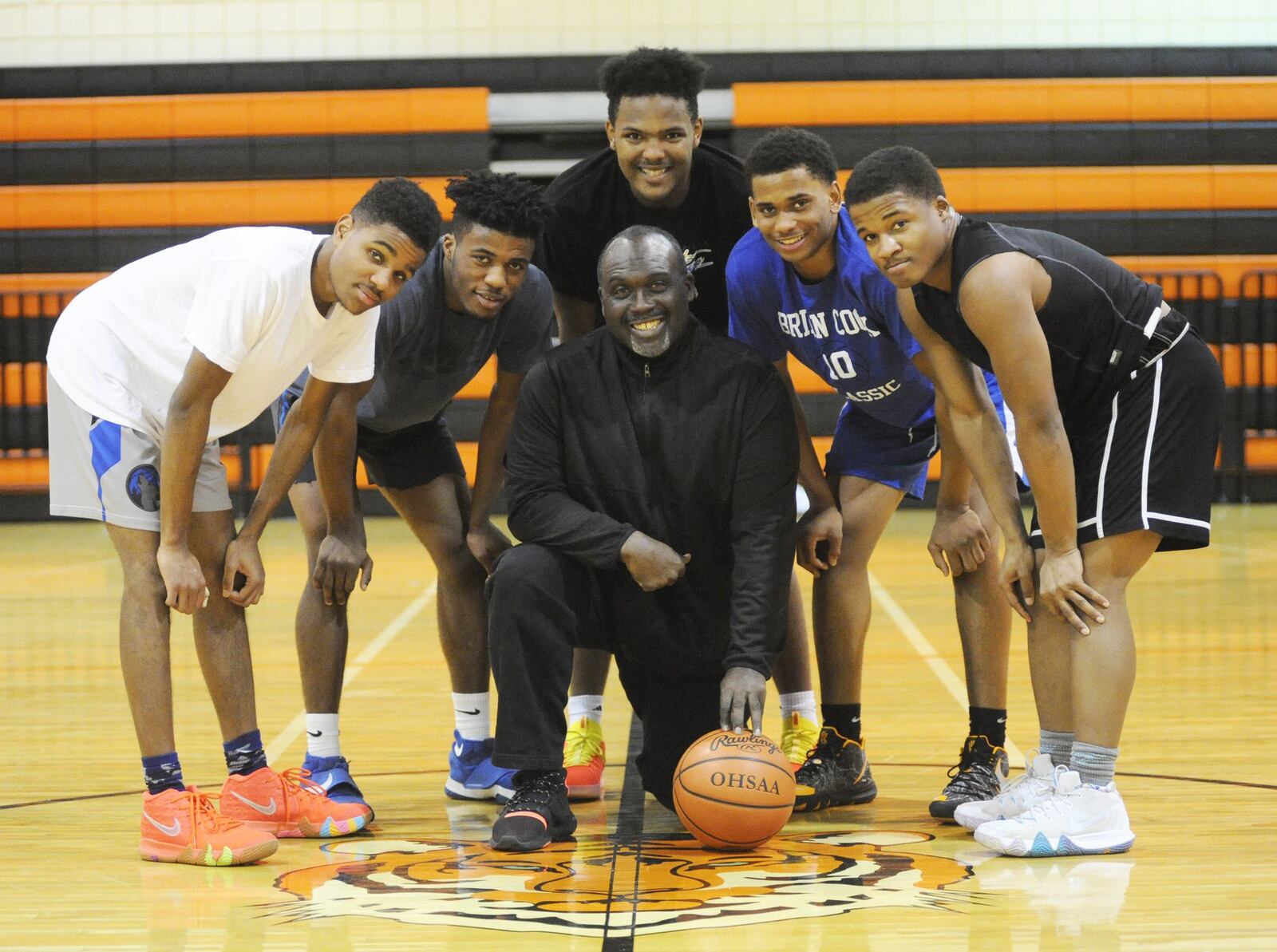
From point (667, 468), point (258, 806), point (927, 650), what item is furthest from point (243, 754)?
point (927, 650)

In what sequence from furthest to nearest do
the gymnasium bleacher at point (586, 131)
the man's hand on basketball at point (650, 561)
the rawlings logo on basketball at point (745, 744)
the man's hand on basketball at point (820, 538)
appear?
the gymnasium bleacher at point (586, 131) → the man's hand on basketball at point (820, 538) → the man's hand on basketball at point (650, 561) → the rawlings logo on basketball at point (745, 744)

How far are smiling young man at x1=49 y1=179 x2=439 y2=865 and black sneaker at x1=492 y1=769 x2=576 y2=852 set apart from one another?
1.14 feet

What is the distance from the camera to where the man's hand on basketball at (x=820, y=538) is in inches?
122

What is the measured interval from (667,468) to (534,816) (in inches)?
27.5

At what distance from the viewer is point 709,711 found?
9.64 ft

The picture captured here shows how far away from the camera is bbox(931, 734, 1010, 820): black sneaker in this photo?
2.88m

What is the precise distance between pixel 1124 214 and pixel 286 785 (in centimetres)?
754

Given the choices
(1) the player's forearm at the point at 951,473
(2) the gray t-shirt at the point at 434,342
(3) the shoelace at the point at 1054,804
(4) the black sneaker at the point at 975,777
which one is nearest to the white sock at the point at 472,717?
(2) the gray t-shirt at the point at 434,342

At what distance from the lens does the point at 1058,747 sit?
2.75 metres

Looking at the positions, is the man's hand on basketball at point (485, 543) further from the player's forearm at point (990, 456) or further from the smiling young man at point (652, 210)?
the player's forearm at point (990, 456)

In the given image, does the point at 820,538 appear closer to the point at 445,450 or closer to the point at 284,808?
the point at 445,450

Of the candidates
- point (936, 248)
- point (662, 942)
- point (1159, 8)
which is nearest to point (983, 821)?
point (662, 942)

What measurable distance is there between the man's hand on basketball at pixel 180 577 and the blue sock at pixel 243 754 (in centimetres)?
32

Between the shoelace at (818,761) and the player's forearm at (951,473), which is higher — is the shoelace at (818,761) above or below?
below
